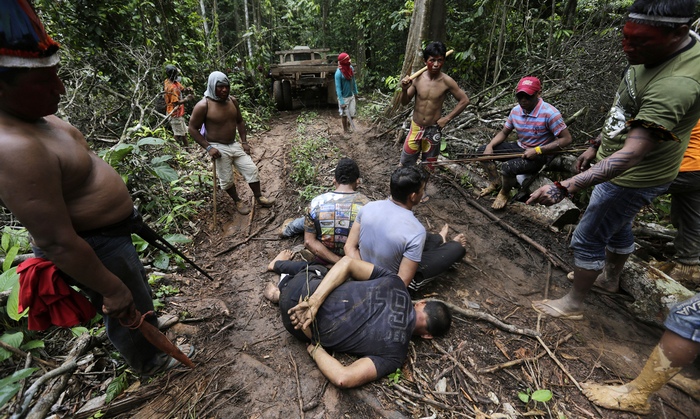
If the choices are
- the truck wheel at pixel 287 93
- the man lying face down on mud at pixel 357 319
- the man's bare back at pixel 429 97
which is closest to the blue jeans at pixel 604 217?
the man lying face down on mud at pixel 357 319

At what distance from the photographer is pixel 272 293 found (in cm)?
292

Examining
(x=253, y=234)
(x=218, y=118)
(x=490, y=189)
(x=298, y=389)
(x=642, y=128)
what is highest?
(x=642, y=128)

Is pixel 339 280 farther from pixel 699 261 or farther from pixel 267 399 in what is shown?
pixel 699 261

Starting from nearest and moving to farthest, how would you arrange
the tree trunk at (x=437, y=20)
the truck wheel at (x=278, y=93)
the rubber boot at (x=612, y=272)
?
the rubber boot at (x=612, y=272) → the tree trunk at (x=437, y=20) → the truck wheel at (x=278, y=93)

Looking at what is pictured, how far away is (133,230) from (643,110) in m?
3.10

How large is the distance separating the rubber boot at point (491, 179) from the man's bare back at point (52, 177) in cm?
431

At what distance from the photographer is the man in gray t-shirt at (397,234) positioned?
2.49 m

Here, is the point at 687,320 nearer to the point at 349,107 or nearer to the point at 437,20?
the point at 437,20

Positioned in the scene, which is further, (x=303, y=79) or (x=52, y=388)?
(x=303, y=79)

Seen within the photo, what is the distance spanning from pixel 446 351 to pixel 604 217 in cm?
154

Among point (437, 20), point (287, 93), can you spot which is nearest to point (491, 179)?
point (437, 20)

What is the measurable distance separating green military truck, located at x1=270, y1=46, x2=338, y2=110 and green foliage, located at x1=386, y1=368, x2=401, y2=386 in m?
9.96

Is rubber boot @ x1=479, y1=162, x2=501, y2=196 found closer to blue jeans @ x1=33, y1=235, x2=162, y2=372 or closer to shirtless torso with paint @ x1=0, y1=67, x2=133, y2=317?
blue jeans @ x1=33, y1=235, x2=162, y2=372

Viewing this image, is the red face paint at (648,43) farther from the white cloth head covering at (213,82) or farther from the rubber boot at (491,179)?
the white cloth head covering at (213,82)
